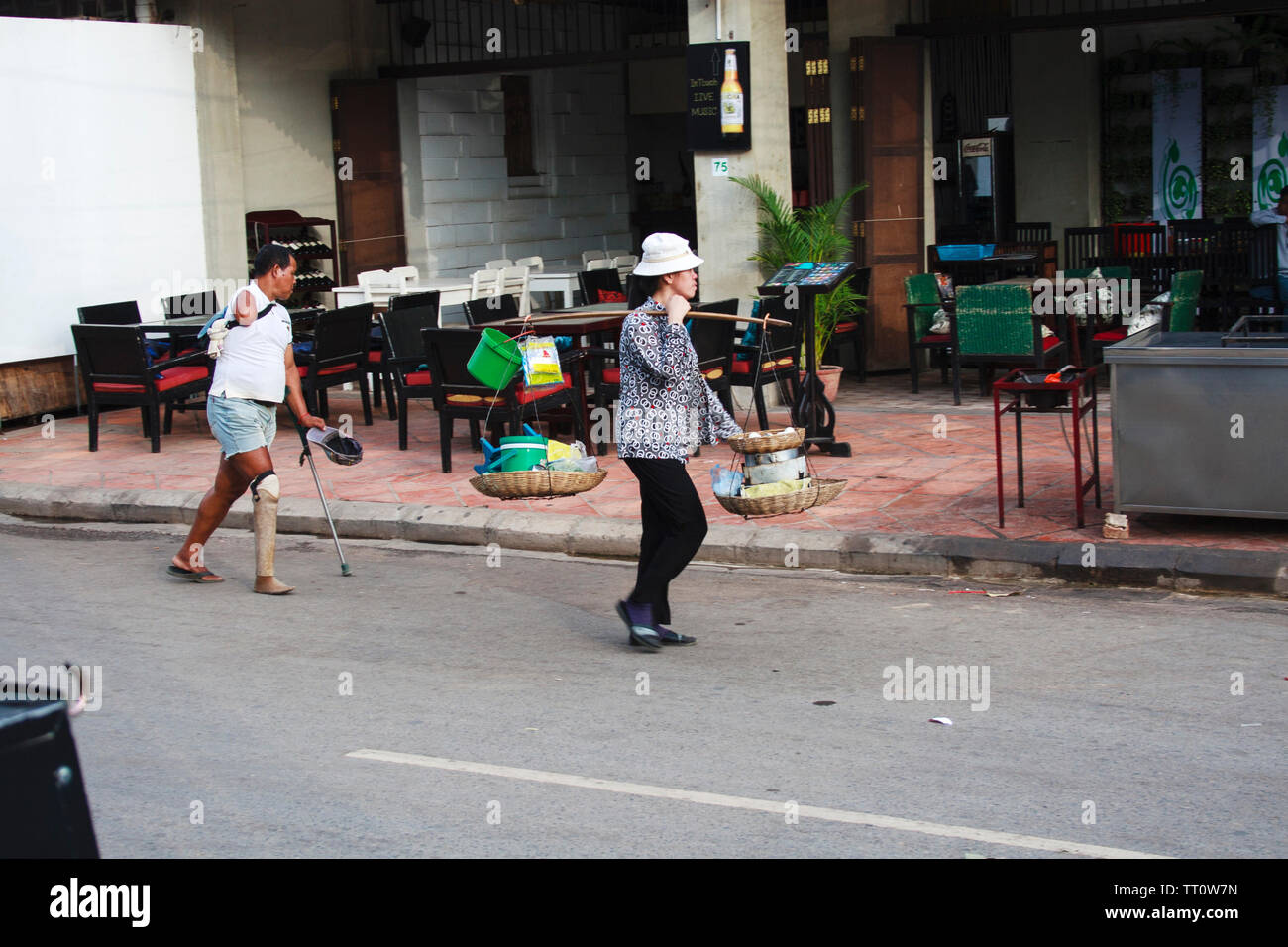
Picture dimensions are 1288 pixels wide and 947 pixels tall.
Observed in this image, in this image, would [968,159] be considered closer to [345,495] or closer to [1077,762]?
[345,495]

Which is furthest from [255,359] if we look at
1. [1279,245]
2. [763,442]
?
[1279,245]

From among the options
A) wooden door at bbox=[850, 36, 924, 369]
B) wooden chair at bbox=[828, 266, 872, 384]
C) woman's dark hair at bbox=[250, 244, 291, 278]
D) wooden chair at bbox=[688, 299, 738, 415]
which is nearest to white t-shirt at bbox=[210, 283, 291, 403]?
woman's dark hair at bbox=[250, 244, 291, 278]

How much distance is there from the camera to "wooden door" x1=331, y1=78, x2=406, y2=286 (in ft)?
57.7

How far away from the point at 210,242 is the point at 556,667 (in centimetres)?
1079

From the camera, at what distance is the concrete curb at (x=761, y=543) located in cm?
792

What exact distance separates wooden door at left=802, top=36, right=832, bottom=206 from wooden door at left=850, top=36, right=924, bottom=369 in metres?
0.27

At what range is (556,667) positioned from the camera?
22.4ft

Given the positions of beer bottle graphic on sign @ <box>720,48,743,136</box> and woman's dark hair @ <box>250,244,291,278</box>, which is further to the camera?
beer bottle graphic on sign @ <box>720,48,743,136</box>

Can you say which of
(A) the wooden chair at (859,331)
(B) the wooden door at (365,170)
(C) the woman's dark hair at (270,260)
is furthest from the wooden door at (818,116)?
(C) the woman's dark hair at (270,260)

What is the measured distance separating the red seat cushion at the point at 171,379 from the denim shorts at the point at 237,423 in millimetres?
4511

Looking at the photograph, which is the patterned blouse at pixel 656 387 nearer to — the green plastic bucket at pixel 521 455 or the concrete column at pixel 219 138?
the green plastic bucket at pixel 521 455

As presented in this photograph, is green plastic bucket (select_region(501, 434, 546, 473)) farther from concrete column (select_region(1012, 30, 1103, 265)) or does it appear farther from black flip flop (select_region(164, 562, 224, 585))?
concrete column (select_region(1012, 30, 1103, 265))

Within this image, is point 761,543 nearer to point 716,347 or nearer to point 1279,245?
point 716,347
